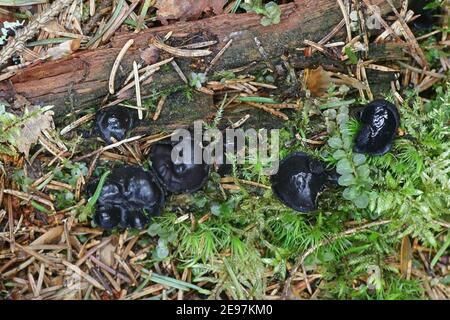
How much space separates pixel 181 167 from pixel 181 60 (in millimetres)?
884

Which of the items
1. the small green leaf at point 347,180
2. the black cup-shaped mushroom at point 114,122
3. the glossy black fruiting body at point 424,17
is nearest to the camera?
the small green leaf at point 347,180

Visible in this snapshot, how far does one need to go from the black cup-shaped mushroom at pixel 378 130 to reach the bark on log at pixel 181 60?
26.8 inches

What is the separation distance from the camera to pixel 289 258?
157 inches

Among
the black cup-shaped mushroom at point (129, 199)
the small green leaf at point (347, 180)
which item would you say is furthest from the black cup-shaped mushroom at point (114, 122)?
the small green leaf at point (347, 180)

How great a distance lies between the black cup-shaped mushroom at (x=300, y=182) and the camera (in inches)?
150

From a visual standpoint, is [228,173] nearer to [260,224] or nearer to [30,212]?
[260,224]

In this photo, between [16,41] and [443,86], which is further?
[443,86]

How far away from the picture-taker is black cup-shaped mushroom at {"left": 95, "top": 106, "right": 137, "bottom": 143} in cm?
382

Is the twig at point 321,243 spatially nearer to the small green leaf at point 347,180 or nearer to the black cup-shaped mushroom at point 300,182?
the black cup-shaped mushroom at point 300,182

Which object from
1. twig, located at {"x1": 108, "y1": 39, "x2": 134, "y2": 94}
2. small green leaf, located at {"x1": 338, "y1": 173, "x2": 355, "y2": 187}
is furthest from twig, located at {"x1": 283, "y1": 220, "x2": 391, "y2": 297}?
twig, located at {"x1": 108, "y1": 39, "x2": 134, "y2": 94}
